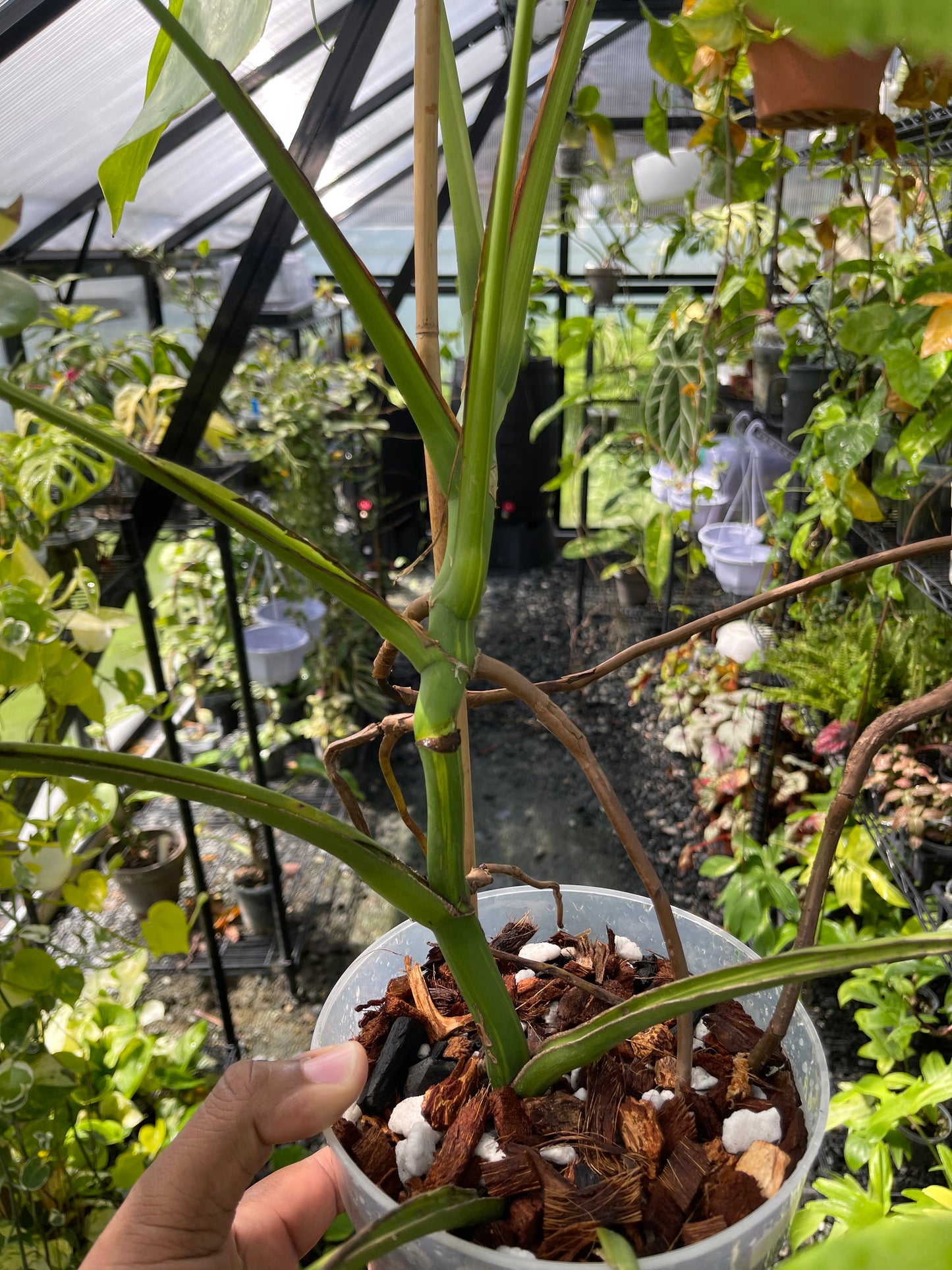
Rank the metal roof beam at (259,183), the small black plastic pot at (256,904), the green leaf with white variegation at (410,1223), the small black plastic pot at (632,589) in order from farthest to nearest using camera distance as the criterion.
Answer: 1. the small black plastic pot at (632,589)
2. the metal roof beam at (259,183)
3. the small black plastic pot at (256,904)
4. the green leaf with white variegation at (410,1223)

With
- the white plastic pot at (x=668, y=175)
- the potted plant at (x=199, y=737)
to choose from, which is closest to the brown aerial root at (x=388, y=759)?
the potted plant at (x=199, y=737)

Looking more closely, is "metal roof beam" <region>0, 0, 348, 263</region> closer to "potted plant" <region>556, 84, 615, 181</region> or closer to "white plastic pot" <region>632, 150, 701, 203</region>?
"potted plant" <region>556, 84, 615, 181</region>

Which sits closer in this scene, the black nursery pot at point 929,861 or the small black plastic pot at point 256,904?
the black nursery pot at point 929,861

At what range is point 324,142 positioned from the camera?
1.02 metres

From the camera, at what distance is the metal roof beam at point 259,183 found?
6.79 ft

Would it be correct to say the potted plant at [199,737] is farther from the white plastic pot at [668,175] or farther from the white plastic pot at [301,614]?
the white plastic pot at [668,175]

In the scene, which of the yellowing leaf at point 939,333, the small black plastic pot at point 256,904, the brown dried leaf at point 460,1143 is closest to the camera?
the brown dried leaf at point 460,1143

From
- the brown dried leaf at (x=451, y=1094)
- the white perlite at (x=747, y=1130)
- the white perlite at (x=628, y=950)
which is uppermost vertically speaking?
the white perlite at (x=628, y=950)

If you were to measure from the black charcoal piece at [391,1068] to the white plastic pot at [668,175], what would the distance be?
2.01 metres

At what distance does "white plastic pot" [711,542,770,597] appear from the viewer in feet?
5.98

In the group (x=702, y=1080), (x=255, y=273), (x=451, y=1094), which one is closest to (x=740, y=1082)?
(x=702, y=1080)

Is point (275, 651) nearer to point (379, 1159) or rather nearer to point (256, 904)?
point (256, 904)

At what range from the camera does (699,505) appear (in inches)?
74.9

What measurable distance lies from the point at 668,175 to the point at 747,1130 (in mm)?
2096
